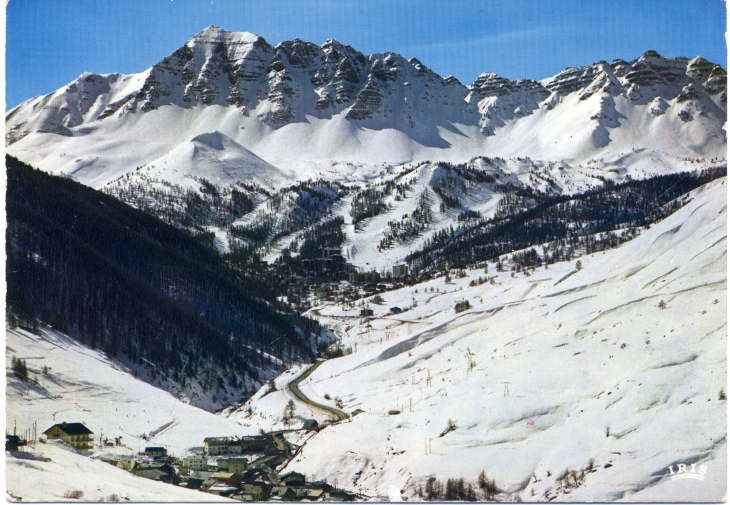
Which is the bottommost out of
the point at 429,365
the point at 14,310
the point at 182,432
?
the point at 182,432

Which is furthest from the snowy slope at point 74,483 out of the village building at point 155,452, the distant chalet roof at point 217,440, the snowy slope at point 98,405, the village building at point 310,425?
the village building at point 310,425

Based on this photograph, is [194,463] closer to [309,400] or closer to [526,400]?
[526,400]

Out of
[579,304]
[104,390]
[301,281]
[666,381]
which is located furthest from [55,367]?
[301,281]

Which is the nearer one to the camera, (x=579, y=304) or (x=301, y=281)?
(x=579, y=304)

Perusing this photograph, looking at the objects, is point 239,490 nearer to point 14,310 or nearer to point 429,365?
point 429,365

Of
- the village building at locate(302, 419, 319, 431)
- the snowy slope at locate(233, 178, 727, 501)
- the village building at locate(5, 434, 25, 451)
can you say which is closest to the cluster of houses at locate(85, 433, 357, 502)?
the snowy slope at locate(233, 178, 727, 501)

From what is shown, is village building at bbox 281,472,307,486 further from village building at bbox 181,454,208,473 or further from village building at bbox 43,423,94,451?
village building at bbox 43,423,94,451

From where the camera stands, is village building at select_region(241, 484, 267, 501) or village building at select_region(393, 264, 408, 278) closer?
village building at select_region(241, 484, 267, 501)

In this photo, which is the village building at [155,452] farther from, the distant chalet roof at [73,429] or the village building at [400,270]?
the village building at [400,270]
